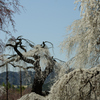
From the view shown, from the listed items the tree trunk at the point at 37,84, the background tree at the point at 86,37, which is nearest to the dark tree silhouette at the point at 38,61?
the tree trunk at the point at 37,84

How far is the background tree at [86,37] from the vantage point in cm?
625

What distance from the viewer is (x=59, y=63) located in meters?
11.0


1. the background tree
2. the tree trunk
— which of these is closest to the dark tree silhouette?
the tree trunk

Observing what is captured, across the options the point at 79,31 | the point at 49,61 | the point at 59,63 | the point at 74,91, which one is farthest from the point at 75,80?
the point at 59,63

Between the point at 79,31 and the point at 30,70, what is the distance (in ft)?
14.7

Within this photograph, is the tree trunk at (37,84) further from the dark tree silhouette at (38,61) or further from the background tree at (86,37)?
the background tree at (86,37)

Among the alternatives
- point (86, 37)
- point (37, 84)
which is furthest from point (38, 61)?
point (86, 37)

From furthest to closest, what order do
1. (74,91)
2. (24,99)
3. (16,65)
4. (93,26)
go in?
(16,65) → (24,99) → (93,26) → (74,91)

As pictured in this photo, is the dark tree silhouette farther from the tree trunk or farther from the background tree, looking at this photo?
the background tree

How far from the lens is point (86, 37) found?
638cm

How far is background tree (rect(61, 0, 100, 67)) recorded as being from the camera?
6250 millimetres

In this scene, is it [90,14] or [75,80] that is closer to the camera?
[75,80]

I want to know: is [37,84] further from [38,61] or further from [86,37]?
[86,37]

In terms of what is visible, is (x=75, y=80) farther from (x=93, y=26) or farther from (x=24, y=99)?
(x=24, y=99)
